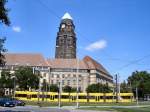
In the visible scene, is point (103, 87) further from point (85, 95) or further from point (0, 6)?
point (0, 6)

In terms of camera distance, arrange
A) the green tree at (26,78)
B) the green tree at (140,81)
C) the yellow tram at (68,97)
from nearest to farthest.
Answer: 1. the yellow tram at (68,97)
2. the green tree at (26,78)
3. the green tree at (140,81)

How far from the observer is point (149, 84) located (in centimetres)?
14625

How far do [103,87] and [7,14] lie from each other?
140978 mm

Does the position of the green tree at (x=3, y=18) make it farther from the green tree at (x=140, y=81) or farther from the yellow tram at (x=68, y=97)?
the green tree at (x=140, y=81)

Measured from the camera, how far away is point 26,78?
132750 mm

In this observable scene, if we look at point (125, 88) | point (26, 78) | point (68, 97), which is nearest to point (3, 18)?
point (68, 97)

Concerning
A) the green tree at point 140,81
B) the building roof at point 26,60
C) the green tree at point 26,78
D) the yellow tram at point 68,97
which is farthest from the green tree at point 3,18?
the building roof at point 26,60

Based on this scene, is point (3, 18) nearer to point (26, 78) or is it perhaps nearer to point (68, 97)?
point (68, 97)

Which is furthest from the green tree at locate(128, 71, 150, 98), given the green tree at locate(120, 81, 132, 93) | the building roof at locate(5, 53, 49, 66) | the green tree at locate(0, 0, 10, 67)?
the green tree at locate(0, 0, 10, 67)

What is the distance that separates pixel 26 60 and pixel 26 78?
5662 centimetres

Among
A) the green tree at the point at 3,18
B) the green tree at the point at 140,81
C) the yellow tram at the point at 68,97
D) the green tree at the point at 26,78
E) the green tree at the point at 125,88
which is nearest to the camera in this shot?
the green tree at the point at 3,18

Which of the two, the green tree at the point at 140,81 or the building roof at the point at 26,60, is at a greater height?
the building roof at the point at 26,60

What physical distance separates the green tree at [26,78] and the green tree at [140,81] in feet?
134

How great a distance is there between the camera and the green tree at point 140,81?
485 feet
